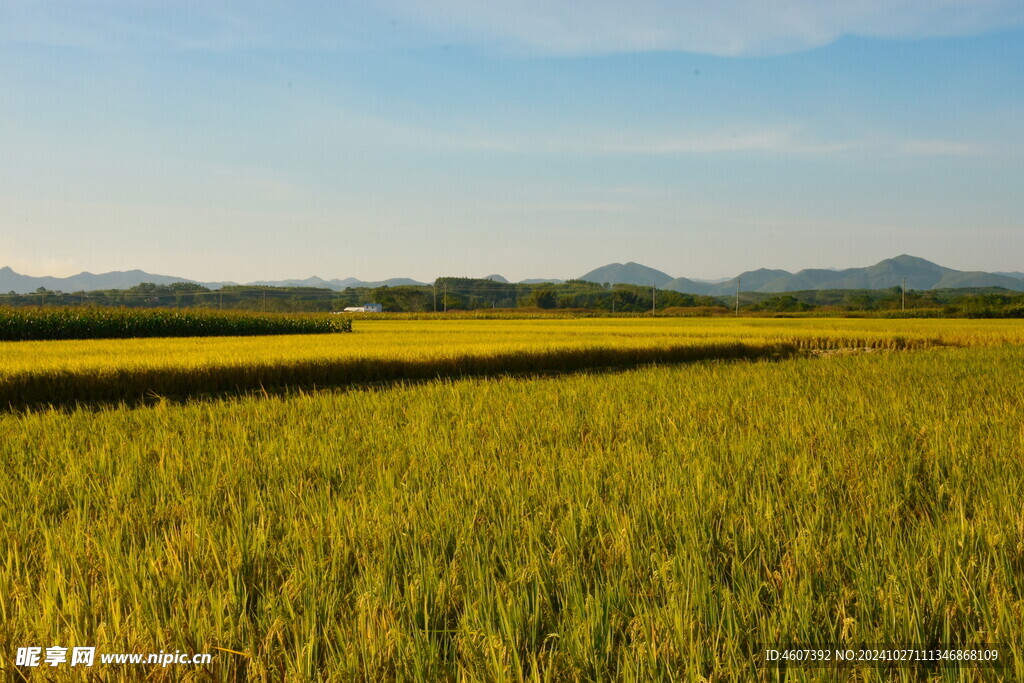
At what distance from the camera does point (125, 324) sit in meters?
22.0

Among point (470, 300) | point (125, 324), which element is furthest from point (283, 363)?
point (470, 300)

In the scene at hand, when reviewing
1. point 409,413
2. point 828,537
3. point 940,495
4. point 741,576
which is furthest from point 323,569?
point 409,413

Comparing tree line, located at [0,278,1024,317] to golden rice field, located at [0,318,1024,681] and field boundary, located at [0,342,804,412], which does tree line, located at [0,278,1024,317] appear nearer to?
field boundary, located at [0,342,804,412]

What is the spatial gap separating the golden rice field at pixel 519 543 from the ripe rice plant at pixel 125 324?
18.8 m

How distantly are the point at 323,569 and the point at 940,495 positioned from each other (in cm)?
275

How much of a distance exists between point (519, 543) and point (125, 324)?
2394 cm

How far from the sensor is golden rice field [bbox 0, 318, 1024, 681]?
5.44ft

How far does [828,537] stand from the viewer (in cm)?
238

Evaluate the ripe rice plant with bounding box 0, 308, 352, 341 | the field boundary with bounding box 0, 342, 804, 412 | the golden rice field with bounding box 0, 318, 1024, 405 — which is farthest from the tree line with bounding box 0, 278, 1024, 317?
the field boundary with bounding box 0, 342, 804, 412

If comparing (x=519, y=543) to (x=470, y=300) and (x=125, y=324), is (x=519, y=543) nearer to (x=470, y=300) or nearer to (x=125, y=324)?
(x=125, y=324)

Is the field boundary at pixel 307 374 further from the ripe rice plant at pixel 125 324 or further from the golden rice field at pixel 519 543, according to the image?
the ripe rice plant at pixel 125 324

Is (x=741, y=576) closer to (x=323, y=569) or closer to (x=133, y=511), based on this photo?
(x=323, y=569)

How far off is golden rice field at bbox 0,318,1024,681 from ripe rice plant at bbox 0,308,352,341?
18848mm

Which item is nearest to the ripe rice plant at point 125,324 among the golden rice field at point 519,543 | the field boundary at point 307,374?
the field boundary at point 307,374
